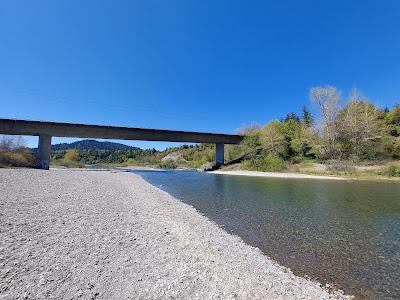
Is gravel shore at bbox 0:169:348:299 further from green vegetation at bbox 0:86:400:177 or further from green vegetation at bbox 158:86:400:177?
green vegetation at bbox 158:86:400:177

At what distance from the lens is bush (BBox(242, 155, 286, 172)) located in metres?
60.9

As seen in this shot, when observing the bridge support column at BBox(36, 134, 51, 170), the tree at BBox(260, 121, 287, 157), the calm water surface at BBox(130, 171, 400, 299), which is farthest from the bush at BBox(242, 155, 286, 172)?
the bridge support column at BBox(36, 134, 51, 170)

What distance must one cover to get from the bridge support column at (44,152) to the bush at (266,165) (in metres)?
47.1

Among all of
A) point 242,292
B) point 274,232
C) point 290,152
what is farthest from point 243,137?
point 242,292

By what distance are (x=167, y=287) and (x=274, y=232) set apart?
255 inches

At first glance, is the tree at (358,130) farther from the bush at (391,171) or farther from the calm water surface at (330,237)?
the calm water surface at (330,237)

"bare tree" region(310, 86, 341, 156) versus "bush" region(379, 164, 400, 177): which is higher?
"bare tree" region(310, 86, 341, 156)

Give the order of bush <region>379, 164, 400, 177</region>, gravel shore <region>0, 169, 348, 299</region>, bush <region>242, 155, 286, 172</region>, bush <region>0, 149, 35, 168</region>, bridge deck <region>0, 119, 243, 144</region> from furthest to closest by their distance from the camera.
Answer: bush <region>242, 155, 286, 172</region> → bridge deck <region>0, 119, 243, 144</region> → bush <region>0, 149, 35, 168</region> → bush <region>379, 164, 400, 177</region> → gravel shore <region>0, 169, 348, 299</region>

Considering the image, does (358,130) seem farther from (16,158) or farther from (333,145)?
A: (16,158)

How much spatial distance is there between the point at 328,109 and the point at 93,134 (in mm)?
57281

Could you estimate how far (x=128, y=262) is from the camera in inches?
257

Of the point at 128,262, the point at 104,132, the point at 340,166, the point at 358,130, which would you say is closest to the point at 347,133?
the point at 358,130

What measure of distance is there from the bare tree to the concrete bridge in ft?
95.2

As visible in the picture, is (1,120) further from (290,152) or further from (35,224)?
(290,152)
